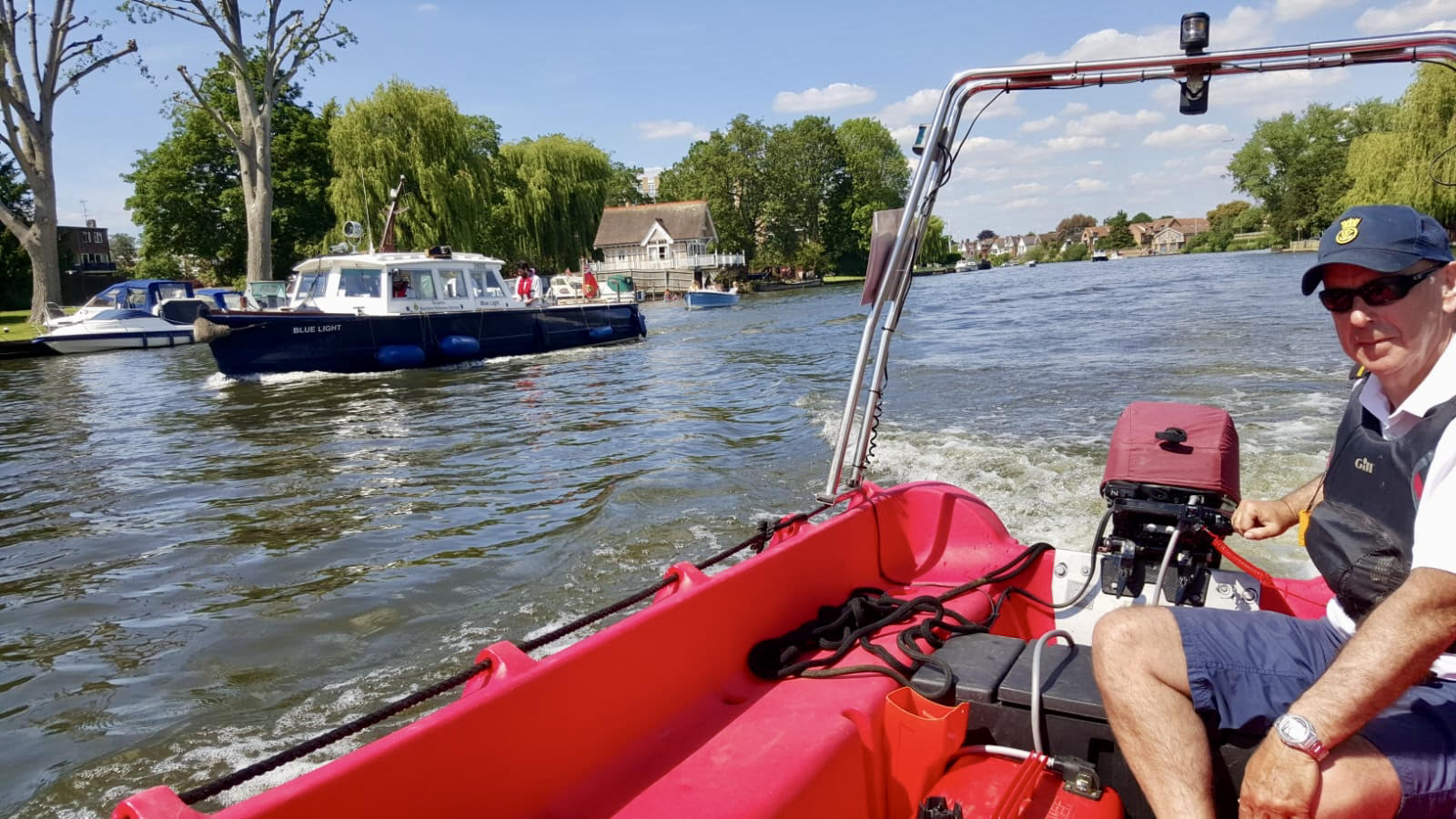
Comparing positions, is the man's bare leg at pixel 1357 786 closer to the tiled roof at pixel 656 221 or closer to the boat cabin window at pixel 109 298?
the boat cabin window at pixel 109 298

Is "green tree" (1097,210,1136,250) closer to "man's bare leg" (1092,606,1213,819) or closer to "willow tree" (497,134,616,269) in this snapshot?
"willow tree" (497,134,616,269)

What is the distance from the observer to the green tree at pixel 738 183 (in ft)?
248

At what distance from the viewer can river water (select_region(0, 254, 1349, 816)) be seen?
4652 millimetres

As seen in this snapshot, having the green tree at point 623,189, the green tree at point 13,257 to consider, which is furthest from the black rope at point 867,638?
the green tree at point 623,189

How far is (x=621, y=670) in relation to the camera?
2.40m

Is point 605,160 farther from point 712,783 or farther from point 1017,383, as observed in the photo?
point 712,783

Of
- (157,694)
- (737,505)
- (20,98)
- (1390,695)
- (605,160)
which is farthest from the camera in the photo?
(605,160)

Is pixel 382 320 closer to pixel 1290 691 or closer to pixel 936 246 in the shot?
pixel 1290 691

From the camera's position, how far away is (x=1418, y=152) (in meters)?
33.2

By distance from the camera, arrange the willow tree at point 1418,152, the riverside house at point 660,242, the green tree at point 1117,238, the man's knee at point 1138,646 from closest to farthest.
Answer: the man's knee at point 1138,646
the willow tree at point 1418,152
the riverside house at point 660,242
the green tree at point 1117,238

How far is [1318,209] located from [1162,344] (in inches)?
2659

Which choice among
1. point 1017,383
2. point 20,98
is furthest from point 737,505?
point 20,98

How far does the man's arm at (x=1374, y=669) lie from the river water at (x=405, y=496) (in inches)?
150

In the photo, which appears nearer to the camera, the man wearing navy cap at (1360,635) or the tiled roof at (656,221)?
the man wearing navy cap at (1360,635)
